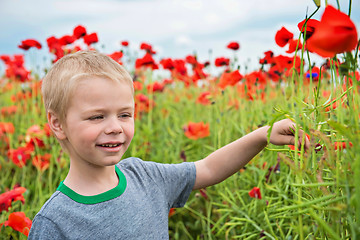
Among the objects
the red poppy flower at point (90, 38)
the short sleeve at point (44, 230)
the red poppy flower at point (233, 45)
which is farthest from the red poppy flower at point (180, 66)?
the short sleeve at point (44, 230)

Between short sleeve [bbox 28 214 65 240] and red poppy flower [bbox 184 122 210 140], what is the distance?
1111mm

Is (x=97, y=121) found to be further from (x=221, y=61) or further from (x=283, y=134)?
(x=221, y=61)

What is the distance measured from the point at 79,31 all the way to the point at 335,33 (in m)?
1.72

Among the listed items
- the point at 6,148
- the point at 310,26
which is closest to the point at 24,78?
the point at 6,148

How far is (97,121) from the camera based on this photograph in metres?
0.89

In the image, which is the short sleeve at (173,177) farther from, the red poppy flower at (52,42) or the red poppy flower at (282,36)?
the red poppy flower at (52,42)

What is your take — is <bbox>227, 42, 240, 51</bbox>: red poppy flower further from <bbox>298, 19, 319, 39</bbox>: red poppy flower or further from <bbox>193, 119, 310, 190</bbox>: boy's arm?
<bbox>298, 19, 319, 39</bbox>: red poppy flower

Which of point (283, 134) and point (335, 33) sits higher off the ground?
point (335, 33)

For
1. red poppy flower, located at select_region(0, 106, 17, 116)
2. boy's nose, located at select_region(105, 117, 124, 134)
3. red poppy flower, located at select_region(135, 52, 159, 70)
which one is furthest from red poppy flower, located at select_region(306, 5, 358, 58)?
red poppy flower, located at select_region(0, 106, 17, 116)

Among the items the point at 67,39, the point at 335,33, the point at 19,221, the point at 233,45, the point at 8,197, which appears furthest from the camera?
the point at 233,45

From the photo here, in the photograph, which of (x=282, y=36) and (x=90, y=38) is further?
(x=90, y=38)

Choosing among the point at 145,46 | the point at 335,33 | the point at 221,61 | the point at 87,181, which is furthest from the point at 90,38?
the point at 335,33

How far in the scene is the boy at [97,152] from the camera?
0.89m

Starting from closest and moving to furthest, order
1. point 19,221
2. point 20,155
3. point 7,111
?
point 19,221 → point 20,155 → point 7,111
